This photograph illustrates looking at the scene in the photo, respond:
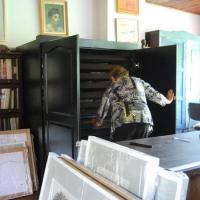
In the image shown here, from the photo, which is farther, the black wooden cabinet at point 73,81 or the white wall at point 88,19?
the white wall at point 88,19

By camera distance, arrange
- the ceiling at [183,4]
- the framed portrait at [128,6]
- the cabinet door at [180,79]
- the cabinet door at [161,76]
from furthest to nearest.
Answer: the ceiling at [183,4]
the cabinet door at [180,79]
the framed portrait at [128,6]
the cabinet door at [161,76]

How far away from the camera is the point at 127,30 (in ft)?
13.6

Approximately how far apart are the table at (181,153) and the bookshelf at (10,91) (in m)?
1.86

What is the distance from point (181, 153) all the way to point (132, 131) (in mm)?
1255

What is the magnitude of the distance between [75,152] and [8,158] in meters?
0.97

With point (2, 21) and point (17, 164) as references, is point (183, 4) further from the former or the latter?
point (17, 164)

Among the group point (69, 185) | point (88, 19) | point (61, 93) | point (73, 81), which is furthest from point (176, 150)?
point (88, 19)

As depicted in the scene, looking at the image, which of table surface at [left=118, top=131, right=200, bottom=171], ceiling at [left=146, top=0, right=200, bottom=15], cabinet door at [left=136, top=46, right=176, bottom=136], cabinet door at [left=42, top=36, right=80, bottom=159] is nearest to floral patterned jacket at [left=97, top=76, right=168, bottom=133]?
cabinet door at [left=136, top=46, right=176, bottom=136]

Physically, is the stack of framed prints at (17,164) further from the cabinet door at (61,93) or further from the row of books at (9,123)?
the cabinet door at (61,93)

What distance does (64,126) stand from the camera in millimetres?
2891

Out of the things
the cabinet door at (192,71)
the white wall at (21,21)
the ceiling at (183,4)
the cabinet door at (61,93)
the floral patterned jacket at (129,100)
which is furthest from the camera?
the ceiling at (183,4)

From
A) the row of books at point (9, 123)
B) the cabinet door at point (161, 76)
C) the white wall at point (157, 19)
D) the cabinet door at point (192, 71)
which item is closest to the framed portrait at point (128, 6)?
the white wall at point (157, 19)

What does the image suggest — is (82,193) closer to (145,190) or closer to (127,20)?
(145,190)

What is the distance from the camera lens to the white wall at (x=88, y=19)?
3.62 metres
